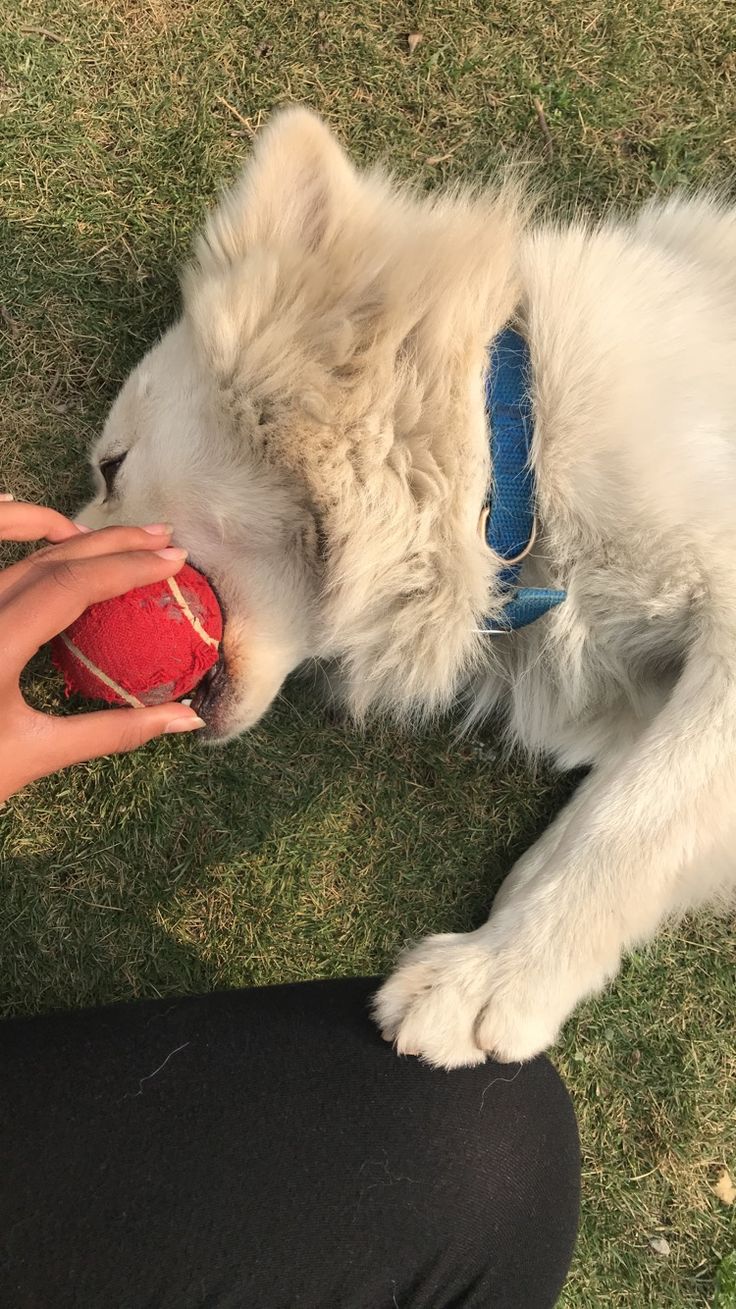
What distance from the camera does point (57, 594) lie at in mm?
2092

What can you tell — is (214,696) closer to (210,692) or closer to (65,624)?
(210,692)

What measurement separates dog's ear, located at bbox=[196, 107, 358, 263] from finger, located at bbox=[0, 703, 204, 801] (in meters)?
1.29

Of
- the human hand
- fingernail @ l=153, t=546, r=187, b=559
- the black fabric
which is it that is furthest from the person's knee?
fingernail @ l=153, t=546, r=187, b=559

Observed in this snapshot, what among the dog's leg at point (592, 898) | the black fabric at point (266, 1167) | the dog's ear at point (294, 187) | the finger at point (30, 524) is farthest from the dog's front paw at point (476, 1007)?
the dog's ear at point (294, 187)

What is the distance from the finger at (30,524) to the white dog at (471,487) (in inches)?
6.2

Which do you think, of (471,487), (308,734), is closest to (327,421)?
(471,487)

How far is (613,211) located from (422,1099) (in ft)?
10.2

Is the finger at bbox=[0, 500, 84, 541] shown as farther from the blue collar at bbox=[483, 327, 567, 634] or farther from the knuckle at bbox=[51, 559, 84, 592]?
the blue collar at bbox=[483, 327, 567, 634]

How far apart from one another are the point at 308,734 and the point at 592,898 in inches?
48.9

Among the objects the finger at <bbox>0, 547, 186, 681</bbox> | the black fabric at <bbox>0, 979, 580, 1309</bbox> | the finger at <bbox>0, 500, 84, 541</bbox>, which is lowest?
the black fabric at <bbox>0, 979, 580, 1309</bbox>

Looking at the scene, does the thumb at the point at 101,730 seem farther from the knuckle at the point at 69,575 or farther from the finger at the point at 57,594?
the knuckle at the point at 69,575

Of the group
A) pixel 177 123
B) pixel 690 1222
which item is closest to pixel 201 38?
pixel 177 123

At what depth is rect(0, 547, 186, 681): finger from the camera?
6.78 ft

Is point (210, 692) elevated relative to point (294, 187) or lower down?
lower down
